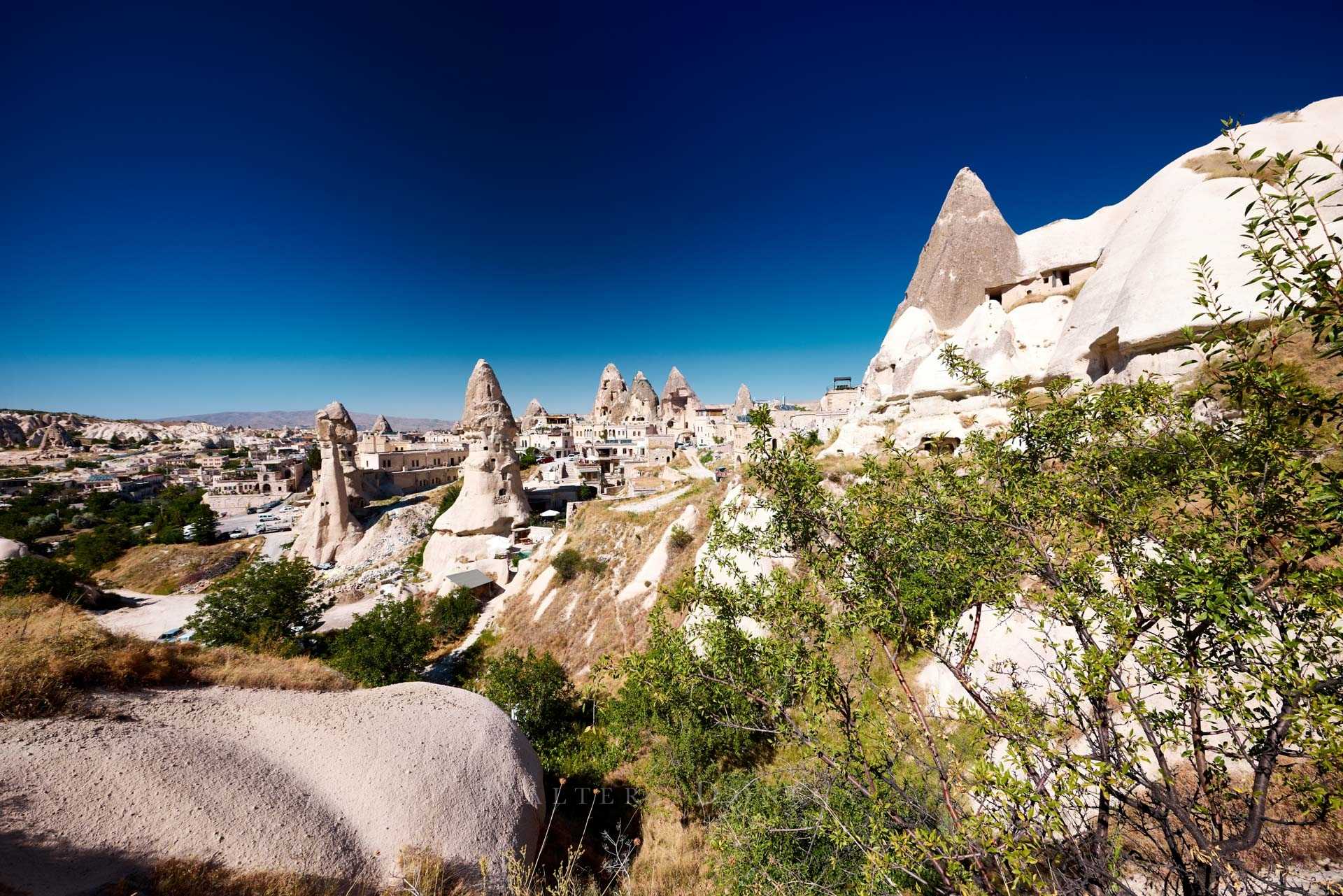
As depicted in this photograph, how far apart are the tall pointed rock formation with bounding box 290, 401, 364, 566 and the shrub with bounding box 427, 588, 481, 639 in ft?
47.6

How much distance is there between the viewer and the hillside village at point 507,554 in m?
5.23

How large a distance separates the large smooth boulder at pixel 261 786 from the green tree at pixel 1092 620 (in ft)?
12.0

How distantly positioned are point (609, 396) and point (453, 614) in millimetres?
67323

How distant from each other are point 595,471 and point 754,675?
39.0m

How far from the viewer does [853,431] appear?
20.6 metres

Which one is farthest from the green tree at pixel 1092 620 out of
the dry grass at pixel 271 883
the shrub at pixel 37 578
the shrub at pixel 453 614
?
the shrub at pixel 37 578

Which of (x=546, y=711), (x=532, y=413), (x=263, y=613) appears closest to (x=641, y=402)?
(x=532, y=413)

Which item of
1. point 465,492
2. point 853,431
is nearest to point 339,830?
point 853,431

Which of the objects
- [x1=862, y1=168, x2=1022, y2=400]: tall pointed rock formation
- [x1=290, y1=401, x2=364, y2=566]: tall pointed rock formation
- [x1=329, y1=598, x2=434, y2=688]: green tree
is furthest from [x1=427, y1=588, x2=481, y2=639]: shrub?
[x1=862, y1=168, x2=1022, y2=400]: tall pointed rock formation

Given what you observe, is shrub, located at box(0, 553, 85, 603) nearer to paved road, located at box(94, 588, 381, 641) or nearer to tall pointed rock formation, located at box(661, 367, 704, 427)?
paved road, located at box(94, 588, 381, 641)

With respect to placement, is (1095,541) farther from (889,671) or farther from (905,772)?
(889,671)

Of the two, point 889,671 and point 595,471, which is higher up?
point 595,471

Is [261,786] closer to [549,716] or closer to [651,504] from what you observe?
[549,716]

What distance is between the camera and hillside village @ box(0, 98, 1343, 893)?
206 inches
